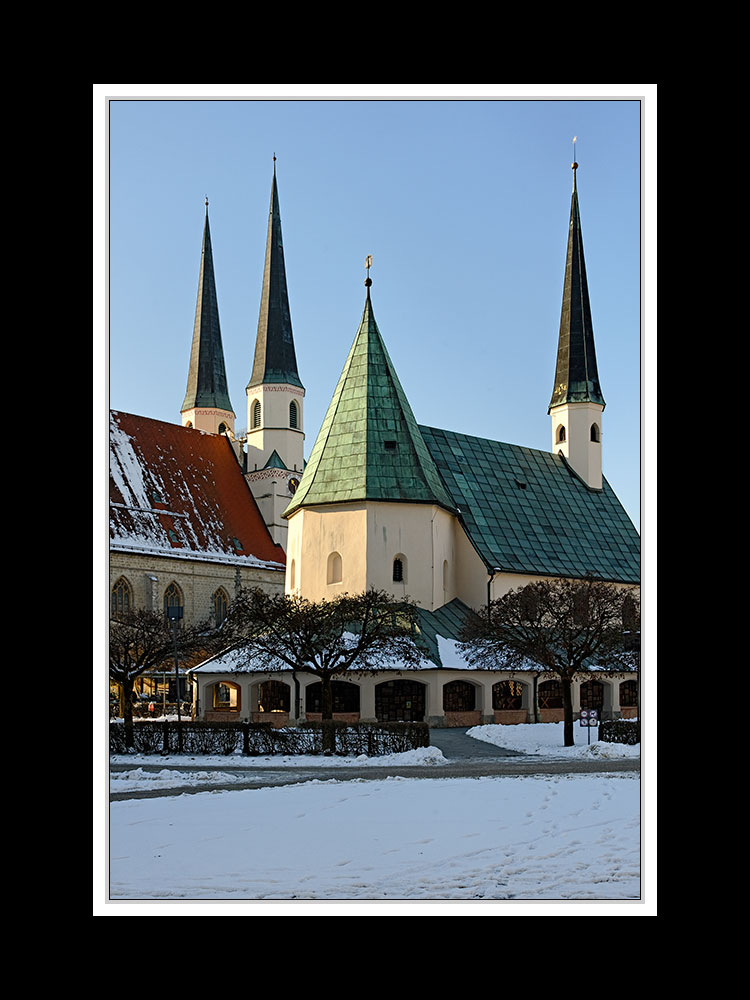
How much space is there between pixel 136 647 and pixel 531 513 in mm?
22773

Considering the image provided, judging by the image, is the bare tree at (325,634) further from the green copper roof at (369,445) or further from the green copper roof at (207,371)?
the green copper roof at (207,371)

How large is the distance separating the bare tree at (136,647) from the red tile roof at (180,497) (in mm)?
16160

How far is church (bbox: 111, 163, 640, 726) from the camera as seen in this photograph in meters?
36.7

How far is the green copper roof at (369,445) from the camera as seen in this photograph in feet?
133

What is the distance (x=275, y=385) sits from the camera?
231 feet

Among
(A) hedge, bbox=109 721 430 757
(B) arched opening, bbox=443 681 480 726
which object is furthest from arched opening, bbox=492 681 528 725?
(A) hedge, bbox=109 721 430 757

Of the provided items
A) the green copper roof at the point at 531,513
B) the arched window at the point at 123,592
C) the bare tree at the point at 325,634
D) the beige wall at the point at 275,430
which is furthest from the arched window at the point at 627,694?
the beige wall at the point at 275,430

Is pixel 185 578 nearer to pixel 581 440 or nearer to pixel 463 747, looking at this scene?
pixel 581 440

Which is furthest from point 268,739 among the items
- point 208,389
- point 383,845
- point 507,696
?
point 208,389
